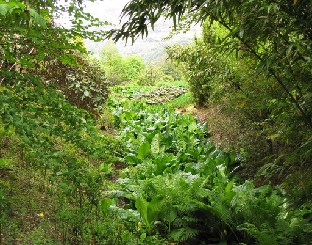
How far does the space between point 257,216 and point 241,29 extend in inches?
87.2

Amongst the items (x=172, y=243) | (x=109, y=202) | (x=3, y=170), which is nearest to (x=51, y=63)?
(x=3, y=170)

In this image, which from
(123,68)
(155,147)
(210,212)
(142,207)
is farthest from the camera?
(123,68)

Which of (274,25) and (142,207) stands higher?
(274,25)

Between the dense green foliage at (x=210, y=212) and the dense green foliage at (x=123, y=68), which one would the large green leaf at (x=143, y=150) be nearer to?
the dense green foliage at (x=210, y=212)

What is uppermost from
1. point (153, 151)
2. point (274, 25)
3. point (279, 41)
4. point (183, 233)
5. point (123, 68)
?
point (274, 25)

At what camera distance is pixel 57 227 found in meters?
3.43

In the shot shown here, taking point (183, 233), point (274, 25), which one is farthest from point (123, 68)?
point (274, 25)

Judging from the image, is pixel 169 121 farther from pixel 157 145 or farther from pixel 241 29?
pixel 241 29

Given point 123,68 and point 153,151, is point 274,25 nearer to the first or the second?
point 153,151

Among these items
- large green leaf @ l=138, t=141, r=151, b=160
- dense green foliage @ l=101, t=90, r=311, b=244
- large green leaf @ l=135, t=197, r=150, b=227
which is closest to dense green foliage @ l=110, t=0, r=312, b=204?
dense green foliage @ l=101, t=90, r=311, b=244

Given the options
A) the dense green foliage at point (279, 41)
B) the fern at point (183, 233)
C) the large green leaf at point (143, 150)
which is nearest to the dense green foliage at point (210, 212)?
the fern at point (183, 233)

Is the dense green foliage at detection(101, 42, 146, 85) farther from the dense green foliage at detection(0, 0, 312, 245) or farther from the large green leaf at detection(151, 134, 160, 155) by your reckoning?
the dense green foliage at detection(0, 0, 312, 245)

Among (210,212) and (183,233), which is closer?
(183,233)

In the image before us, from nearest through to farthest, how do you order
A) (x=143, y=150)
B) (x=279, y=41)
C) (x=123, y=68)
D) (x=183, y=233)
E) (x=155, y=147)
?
(x=279, y=41) < (x=183, y=233) < (x=143, y=150) < (x=155, y=147) < (x=123, y=68)
